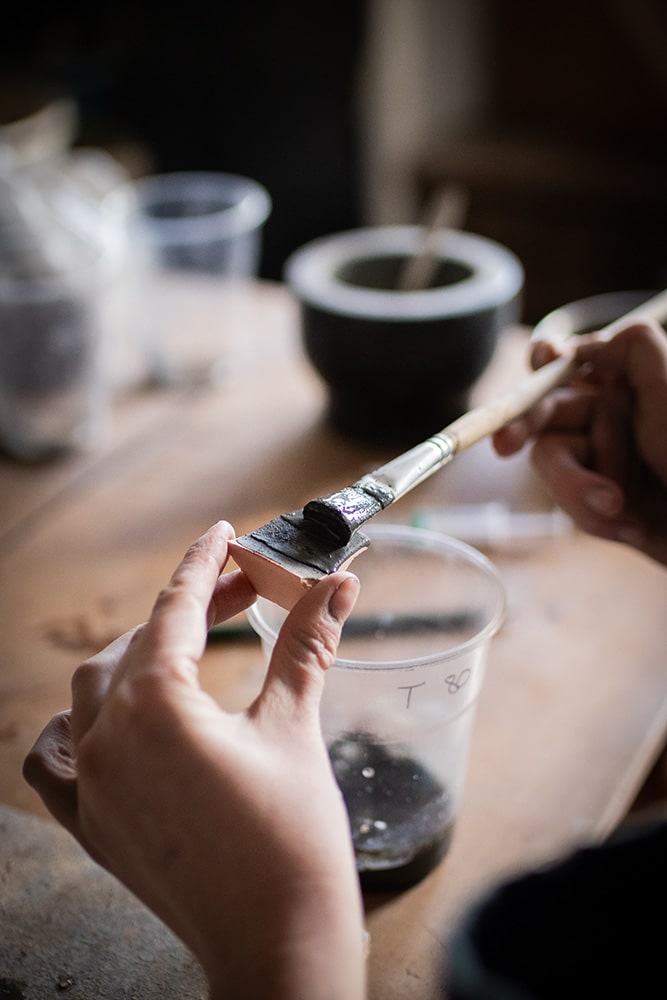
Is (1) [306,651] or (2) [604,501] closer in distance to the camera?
(1) [306,651]

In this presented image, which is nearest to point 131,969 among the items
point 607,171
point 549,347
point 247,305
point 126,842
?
point 126,842

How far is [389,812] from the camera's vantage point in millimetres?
571

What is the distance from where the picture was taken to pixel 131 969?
1.71ft

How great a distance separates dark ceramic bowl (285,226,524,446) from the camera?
0.96 m

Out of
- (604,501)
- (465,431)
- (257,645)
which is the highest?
(465,431)

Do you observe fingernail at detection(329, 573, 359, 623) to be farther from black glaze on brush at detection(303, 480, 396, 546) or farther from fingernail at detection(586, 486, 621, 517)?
fingernail at detection(586, 486, 621, 517)

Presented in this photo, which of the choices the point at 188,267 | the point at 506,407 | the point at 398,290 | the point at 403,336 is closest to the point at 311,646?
the point at 506,407

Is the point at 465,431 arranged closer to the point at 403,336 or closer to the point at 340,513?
the point at 340,513

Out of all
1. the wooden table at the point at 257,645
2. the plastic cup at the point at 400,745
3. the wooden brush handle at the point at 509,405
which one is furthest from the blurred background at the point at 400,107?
the plastic cup at the point at 400,745

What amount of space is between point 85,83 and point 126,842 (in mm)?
2500

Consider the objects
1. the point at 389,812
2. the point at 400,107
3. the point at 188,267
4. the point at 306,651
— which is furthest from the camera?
the point at 400,107

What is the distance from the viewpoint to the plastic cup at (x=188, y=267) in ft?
3.84

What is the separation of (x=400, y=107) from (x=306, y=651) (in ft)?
7.07

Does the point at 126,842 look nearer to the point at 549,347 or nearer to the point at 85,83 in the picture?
the point at 549,347
